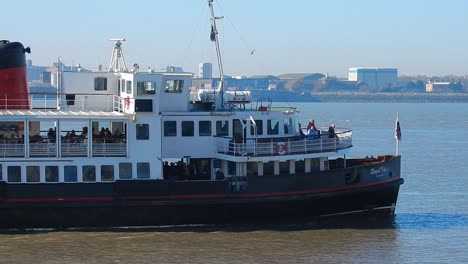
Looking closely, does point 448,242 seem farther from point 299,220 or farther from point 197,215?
point 197,215

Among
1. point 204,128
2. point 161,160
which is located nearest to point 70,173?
point 161,160

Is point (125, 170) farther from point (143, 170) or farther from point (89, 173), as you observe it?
point (89, 173)

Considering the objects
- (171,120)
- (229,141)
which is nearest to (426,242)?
Answer: (229,141)

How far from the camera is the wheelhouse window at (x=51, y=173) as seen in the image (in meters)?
30.5

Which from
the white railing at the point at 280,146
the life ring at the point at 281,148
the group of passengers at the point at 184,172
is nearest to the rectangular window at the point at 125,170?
the group of passengers at the point at 184,172

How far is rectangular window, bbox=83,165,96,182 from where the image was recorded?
30.6m

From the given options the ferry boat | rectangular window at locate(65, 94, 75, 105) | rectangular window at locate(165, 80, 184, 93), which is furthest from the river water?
rectangular window at locate(165, 80, 184, 93)

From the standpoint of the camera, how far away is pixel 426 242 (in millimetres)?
29734

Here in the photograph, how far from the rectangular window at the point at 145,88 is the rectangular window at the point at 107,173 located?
2.65 m

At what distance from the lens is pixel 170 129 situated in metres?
31.7

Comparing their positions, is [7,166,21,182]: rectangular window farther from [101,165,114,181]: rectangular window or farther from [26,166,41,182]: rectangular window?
[101,165,114,181]: rectangular window

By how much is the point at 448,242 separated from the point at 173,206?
881 cm

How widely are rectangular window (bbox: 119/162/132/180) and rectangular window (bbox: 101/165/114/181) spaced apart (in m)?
0.29

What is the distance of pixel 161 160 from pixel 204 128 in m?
1.98
